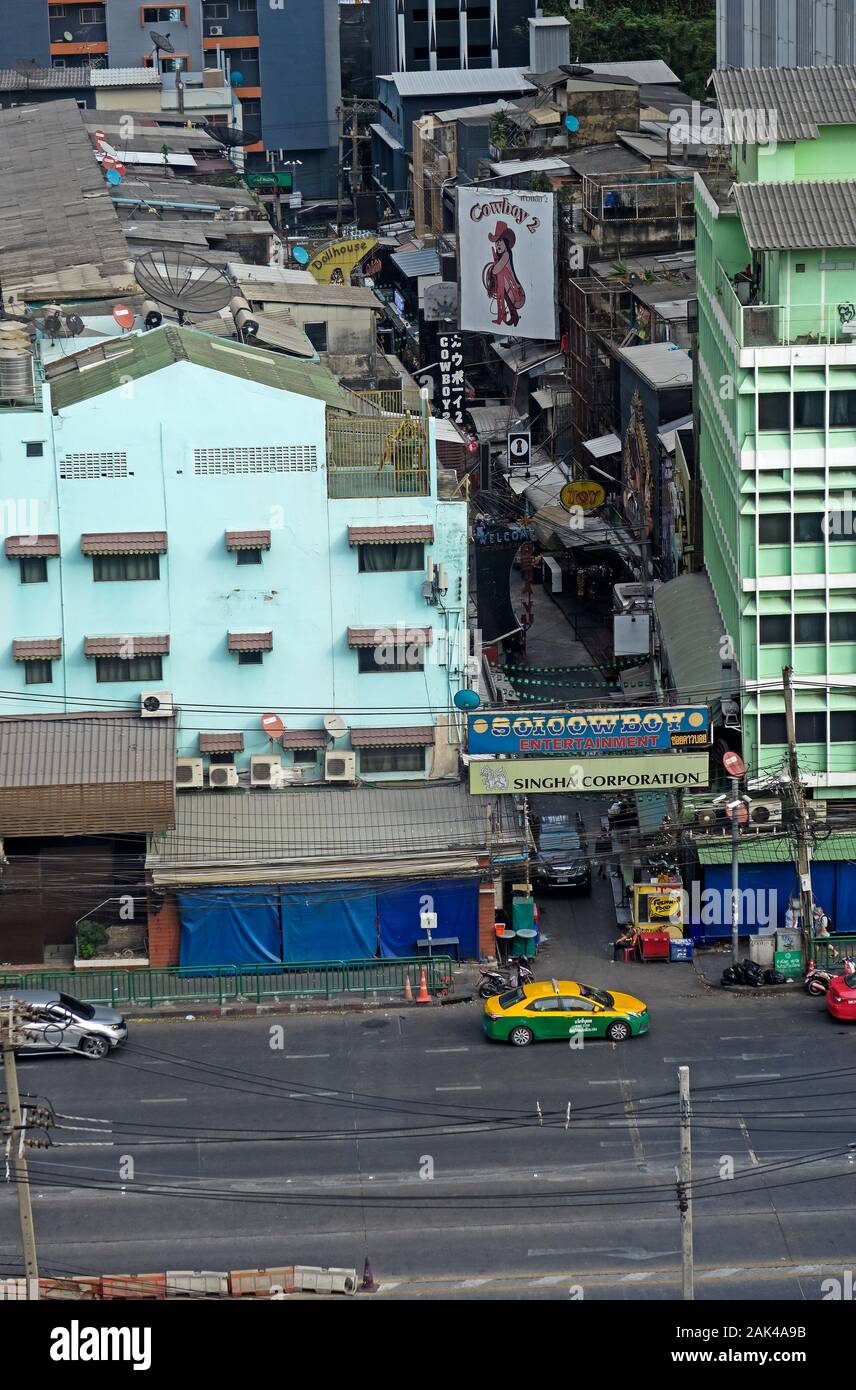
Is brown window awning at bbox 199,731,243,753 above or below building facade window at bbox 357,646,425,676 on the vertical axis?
below

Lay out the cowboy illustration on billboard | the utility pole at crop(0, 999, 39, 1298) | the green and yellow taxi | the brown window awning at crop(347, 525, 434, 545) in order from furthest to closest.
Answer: the cowboy illustration on billboard
the brown window awning at crop(347, 525, 434, 545)
the green and yellow taxi
the utility pole at crop(0, 999, 39, 1298)

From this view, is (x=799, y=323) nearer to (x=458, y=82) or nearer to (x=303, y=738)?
(x=303, y=738)

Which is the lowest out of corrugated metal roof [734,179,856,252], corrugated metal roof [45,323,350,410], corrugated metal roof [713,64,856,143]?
corrugated metal roof [45,323,350,410]

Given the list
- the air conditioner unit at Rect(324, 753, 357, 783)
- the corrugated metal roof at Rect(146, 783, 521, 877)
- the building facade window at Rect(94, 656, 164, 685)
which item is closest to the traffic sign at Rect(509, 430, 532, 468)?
the corrugated metal roof at Rect(146, 783, 521, 877)

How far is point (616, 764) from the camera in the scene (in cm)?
5281

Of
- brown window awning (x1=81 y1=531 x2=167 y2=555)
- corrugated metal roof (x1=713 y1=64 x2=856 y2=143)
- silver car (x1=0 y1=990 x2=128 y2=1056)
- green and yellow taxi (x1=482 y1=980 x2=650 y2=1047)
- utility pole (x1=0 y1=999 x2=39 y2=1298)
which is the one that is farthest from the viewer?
corrugated metal roof (x1=713 y1=64 x2=856 y2=143)

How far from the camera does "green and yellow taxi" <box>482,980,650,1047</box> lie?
157 ft

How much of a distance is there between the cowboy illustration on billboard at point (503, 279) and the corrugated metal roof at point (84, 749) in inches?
1922

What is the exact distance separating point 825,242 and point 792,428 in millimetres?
4773

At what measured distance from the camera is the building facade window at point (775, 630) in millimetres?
53062

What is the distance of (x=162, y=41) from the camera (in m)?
145

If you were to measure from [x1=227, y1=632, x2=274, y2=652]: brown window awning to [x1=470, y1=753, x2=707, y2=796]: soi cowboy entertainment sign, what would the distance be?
252 inches

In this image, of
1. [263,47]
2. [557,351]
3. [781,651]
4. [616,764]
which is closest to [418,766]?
[616,764]

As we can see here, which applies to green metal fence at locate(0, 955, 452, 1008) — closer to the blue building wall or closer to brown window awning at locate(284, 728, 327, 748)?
brown window awning at locate(284, 728, 327, 748)
